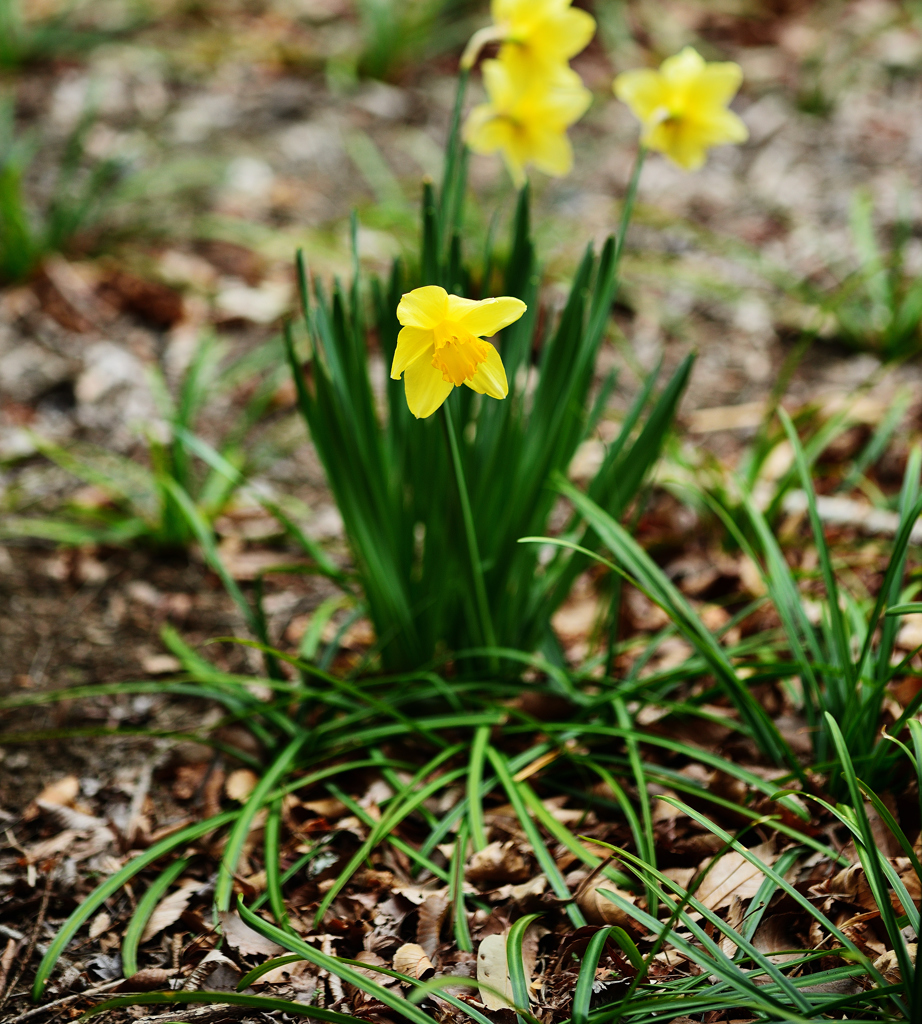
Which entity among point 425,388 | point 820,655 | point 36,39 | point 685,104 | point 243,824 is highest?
point 36,39

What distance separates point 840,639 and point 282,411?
199cm

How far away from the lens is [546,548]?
217 centimetres

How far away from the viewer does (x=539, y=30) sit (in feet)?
5.20

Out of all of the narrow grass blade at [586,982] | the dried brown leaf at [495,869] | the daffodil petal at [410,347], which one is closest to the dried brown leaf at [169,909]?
the dried brown leaf at [495,869]

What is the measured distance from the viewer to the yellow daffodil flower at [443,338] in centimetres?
114

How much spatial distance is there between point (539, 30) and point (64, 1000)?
1.86 meters

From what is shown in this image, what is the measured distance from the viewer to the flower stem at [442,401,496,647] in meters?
1.37

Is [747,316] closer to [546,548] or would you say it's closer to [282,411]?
[546,548]

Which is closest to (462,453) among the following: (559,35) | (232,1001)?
(559,35)

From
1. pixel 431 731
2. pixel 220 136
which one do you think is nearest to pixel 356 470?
pixel 431 731

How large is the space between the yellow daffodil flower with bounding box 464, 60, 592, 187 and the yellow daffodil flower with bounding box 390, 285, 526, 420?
63cm

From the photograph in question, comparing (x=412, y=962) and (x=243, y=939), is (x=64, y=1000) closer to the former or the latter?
(x=243, y=939)

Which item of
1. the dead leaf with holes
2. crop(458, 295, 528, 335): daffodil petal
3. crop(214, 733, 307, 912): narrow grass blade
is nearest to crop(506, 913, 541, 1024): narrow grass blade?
the dead leaf with holes

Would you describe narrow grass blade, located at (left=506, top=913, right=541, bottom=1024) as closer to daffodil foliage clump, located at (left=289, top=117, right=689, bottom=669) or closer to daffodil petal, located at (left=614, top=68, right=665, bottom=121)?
daffodil foliage clump, located at (left=289, top=117, right=689, bottom=669)
